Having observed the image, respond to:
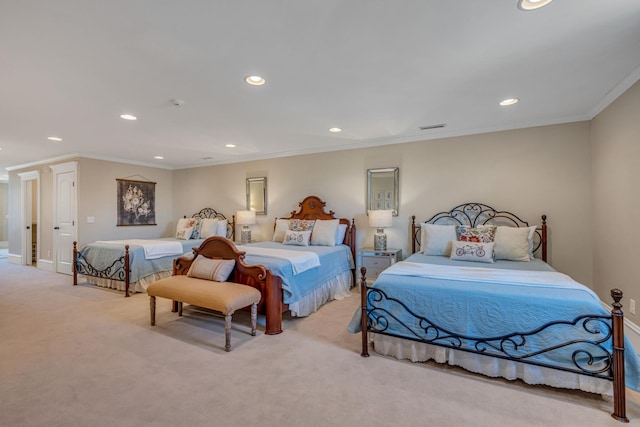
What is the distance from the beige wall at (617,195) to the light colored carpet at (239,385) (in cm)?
135

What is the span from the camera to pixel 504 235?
363 centimetres

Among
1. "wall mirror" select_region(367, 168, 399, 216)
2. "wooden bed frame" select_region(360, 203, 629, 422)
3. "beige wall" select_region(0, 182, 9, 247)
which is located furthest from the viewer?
"beige wall" select_region(0, 182, 9, 247)

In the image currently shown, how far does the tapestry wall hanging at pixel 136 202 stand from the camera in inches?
252

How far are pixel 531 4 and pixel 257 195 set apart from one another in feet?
17.1

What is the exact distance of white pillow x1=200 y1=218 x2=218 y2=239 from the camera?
614cm

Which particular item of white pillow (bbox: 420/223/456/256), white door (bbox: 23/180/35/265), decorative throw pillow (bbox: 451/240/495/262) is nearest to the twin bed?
white pillow (bbox: 420/223/456/256)

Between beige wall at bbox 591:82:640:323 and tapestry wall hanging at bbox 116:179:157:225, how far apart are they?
8134 mm

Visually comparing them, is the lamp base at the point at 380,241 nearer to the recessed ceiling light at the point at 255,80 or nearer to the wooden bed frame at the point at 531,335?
the wooden bed frame at the point at 531,335

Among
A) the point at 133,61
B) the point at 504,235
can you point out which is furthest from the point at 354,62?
the point at 504,235

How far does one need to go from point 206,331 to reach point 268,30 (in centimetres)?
296

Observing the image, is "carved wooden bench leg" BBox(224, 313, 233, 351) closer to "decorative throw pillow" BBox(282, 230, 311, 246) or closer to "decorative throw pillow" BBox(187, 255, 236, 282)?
"decorative throw pillow" BBox(187, 255, 236, 282)

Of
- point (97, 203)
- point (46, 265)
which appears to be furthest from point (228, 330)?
point (46, 265)

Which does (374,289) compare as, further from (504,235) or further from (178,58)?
(178,58)

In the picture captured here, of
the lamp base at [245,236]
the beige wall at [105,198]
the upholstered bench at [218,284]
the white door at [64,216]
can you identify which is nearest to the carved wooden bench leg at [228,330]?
the upholstered bench at [218,284]
